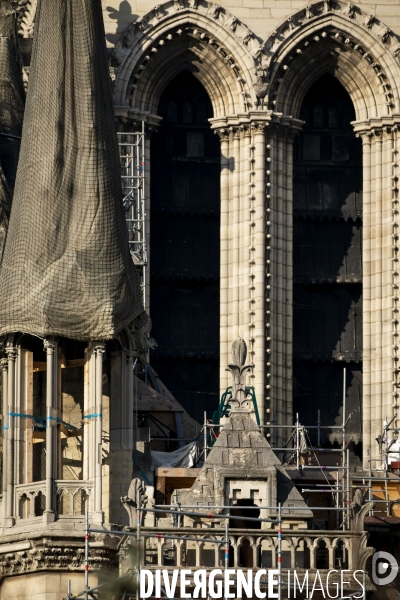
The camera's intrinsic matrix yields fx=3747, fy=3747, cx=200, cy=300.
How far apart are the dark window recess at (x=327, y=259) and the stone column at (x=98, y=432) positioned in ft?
35.6

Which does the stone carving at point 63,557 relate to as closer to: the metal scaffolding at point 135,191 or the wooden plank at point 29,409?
the wooden plank at point 29,409

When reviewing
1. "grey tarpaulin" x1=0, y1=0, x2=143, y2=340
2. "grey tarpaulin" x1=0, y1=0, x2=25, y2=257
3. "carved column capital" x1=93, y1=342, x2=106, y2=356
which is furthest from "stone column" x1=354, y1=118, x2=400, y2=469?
"carved column capital" x1=93, y1=342, x2=106, y2=356

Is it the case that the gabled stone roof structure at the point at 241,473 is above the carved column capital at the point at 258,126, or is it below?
below

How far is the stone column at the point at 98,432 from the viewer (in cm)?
4284

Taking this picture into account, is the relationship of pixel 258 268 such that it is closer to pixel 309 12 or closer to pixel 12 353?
pixel 309 12

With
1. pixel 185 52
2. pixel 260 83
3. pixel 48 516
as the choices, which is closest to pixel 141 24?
pixel 185 52

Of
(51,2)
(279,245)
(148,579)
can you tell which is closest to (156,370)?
(279,245)

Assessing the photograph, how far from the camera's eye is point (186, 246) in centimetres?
5506

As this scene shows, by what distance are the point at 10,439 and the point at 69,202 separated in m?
2.98

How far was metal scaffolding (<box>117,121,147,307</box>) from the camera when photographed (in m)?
53.2

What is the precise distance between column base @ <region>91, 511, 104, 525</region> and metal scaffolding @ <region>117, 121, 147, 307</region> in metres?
10.5

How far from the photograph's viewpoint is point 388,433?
5331 cm

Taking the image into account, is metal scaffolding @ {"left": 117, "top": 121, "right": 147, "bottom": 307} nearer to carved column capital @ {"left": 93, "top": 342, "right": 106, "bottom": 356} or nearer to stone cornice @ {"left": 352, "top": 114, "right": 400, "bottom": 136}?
stone cornice @ {"left": 352, "top": 114, "right": 400, "bottom": 136}

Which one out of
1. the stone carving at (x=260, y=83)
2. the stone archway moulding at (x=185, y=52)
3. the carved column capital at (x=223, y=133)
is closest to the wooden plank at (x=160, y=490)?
the stone archway moulding at (x=185, y=52)
